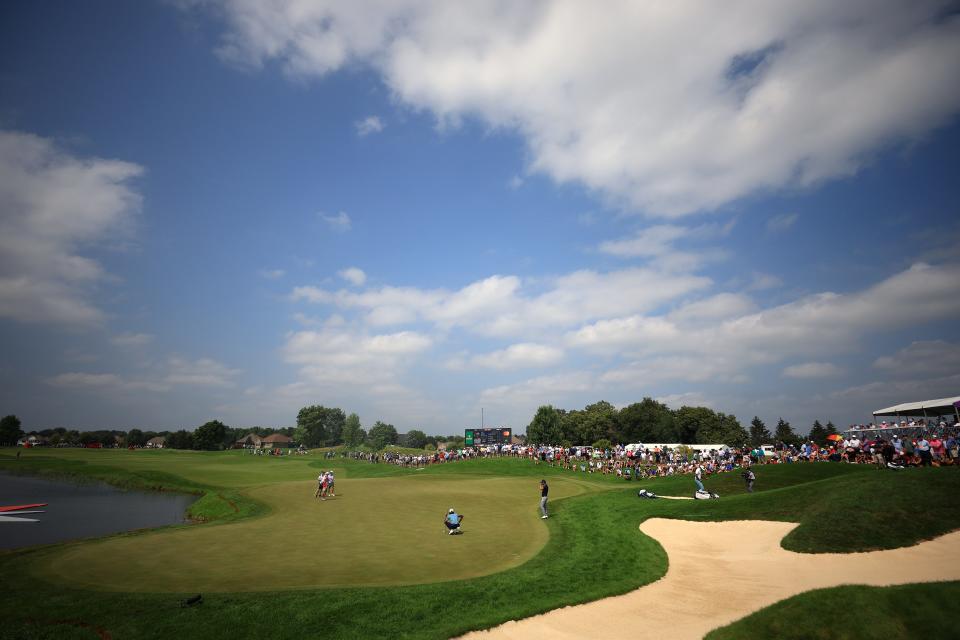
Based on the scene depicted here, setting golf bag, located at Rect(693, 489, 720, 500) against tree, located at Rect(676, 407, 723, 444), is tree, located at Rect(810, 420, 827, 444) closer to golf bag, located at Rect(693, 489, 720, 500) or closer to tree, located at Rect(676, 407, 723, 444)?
tree, located at Rect(676, 407, 723, 444)

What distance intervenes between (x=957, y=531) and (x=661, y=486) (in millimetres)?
19946

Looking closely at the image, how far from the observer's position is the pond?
28.5 meters

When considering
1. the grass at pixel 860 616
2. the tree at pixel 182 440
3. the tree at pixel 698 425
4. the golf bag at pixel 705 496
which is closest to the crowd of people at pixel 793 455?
the golf bag at pixel 705 496

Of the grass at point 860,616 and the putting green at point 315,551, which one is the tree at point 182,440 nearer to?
the putting green at point 315,551

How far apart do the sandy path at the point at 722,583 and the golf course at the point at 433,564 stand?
558mm

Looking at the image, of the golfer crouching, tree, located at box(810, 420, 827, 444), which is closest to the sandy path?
the golfer crouching

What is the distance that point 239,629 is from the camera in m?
12.9

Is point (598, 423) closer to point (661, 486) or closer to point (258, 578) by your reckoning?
point (661, 486)

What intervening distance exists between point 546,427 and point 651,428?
1150 inches

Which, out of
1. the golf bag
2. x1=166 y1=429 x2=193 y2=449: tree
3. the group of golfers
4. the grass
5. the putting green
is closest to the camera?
the grass

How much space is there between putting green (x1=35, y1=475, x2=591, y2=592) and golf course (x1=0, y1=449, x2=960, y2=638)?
0.12 meters

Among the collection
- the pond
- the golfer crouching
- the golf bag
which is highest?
the golf bag

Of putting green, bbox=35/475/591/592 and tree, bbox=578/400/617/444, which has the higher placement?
tree, bbox=578/400/617/444

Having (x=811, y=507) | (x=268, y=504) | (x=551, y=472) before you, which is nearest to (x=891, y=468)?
(x=811, y=507)
